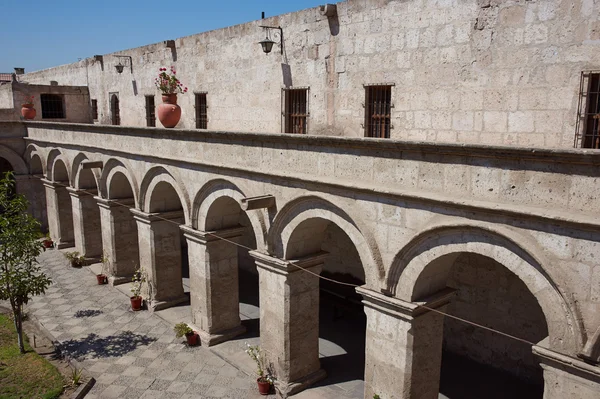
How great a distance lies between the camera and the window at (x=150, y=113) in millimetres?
17000

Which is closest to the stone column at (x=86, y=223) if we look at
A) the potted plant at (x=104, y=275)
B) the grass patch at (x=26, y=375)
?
the potted plant at (x=104, y=275)

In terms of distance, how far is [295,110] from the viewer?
11438mm

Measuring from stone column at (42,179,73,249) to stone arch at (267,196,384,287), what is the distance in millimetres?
13129

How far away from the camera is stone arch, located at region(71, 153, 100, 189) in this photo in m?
16.8

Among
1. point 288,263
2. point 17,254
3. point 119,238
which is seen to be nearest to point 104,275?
point 119,238

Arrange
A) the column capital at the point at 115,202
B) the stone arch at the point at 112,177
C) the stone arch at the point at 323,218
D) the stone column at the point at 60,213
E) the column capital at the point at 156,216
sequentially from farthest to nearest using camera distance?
the stone column at the point at 60,213, the column capital at the point at 115,202, the stone arch at the point at 112,177, the column capital at the point at 156,216, the stone arch at the point at 323,218

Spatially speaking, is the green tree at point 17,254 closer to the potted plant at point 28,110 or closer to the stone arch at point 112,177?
the stone arch at point 112,177

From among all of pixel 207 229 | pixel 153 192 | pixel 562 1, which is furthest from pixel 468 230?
pixel 153 192

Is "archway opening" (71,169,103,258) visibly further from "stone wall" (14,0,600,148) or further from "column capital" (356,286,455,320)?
"column capital" (356,286,455,320)

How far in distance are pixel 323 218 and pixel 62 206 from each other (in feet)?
48.6

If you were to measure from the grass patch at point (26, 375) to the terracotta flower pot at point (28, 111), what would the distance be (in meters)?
12.4

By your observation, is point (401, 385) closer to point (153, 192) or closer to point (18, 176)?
point (153, 192)

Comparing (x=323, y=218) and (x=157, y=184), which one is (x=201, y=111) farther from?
(x=323, y=218)

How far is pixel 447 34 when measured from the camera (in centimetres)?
823
